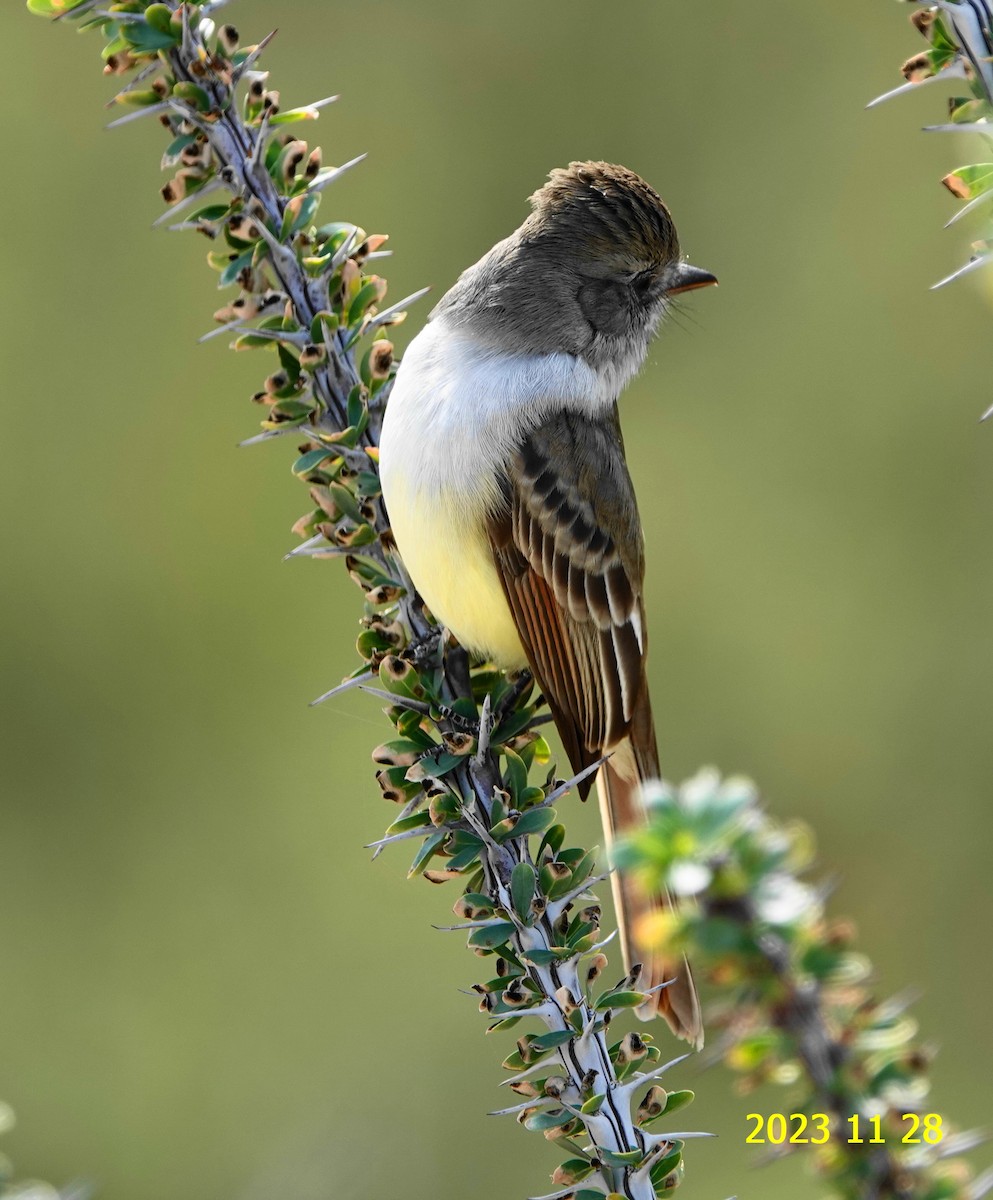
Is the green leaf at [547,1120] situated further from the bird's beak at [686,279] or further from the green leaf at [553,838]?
the bird's beak at [686,279]

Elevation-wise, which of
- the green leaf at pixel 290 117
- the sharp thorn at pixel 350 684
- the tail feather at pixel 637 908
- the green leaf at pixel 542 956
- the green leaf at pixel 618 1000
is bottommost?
the tail feather at pixel 637 908

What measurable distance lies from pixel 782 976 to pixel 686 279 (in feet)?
10.5

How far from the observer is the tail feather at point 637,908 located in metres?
3.07

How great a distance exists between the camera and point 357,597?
6.08 m

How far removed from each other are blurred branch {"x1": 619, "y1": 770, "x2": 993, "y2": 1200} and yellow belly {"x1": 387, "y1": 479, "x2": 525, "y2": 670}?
1.91 m

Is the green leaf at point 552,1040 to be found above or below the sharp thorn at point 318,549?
below

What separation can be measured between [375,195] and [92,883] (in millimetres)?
3395

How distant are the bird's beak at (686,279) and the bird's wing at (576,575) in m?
0.59

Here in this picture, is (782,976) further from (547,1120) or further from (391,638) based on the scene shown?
(391,638)

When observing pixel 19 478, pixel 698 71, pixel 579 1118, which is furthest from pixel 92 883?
pixel 698 71

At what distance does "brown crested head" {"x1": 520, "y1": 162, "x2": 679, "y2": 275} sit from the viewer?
3.78 meters

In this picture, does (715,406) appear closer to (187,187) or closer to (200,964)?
(200,964)

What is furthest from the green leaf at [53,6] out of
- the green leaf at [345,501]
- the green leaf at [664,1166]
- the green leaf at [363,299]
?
the green leaf at [664,1166]

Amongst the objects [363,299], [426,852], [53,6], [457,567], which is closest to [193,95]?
[53,6]
